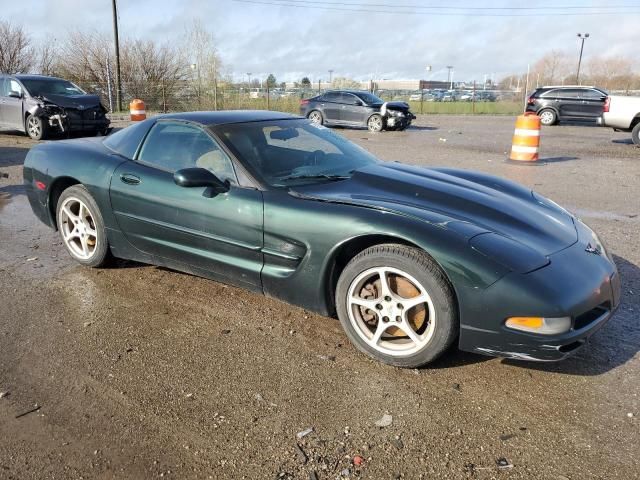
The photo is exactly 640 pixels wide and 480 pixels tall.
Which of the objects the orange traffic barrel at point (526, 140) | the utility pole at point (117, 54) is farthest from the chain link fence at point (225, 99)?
the orange traffic barrel at point (526, 140)

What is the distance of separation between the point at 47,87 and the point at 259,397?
45.4 ft

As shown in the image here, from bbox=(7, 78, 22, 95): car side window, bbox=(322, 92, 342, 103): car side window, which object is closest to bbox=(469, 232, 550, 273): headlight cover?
bbox=(7, 78, 22, 95): car side window

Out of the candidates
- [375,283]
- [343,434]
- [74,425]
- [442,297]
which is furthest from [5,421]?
[442,297]

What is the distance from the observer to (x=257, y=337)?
132 inches

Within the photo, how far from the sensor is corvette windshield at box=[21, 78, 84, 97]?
1354 centimetres

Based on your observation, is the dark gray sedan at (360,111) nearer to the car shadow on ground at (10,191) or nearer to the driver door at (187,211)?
the car shadow on ground at (10,191)

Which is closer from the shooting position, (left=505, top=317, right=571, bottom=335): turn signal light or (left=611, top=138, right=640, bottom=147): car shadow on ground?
(left=505, top=317, right=571, bottom=335): turn signal light

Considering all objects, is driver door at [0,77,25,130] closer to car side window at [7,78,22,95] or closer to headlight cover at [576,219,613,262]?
car side window at [7,78,22,95]

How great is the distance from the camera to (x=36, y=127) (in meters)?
13.5

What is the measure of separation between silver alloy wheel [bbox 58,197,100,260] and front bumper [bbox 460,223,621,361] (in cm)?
311

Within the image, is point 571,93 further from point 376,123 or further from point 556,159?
point 556,159

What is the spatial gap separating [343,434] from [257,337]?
1.09 m

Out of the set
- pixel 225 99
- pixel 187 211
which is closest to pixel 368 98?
pixel 225 99

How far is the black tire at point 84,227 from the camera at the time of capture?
4285mm
